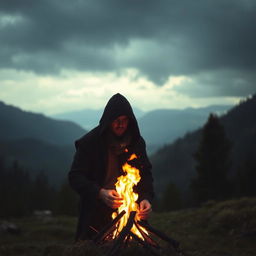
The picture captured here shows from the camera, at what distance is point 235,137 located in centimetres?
16325

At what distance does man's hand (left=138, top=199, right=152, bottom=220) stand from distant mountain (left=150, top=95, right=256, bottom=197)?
121853 mm

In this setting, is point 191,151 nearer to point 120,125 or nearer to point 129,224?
point 120,125

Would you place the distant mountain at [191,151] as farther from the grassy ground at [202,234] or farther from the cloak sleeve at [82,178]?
the cloak sleeve at [82,178]

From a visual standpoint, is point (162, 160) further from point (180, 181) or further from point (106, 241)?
point (106, 241)

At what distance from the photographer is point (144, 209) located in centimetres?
530

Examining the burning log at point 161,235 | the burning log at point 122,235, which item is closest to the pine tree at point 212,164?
the burning log at point 161,235

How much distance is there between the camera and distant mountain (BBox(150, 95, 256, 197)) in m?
138

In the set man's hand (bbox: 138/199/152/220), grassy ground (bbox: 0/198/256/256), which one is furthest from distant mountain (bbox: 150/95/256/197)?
man's hand (bbox: 138/199/152/220)

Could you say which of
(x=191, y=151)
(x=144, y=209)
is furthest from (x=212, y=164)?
(x=191, y=151)

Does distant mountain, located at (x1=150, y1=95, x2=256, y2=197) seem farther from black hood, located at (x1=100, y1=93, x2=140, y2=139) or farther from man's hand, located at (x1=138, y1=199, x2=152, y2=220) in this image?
black hood, located at (x1=100, y1=93, x2=140, y2=139)

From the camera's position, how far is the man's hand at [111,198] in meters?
5.06

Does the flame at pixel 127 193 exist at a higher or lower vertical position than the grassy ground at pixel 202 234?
higher

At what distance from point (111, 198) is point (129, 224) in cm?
47

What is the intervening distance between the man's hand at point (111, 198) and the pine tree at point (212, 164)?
3154 cm
